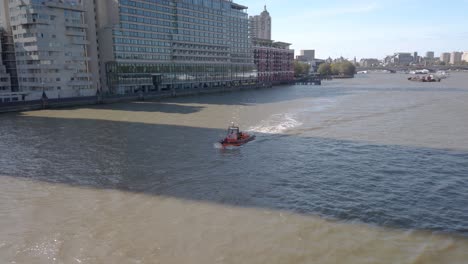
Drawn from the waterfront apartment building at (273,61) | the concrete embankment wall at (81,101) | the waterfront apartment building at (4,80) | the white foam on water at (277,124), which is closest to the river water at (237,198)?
the white foam on water at (277,124)

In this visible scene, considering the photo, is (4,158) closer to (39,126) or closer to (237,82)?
(39,126)

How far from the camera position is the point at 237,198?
17938 mm

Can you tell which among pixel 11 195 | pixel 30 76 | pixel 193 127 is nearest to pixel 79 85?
pixel 30 76

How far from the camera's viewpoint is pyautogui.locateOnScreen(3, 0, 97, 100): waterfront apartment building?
65688 mm

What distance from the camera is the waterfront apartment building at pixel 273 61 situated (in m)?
150

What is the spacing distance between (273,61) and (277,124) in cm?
12258

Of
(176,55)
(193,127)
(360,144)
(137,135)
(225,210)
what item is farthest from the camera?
(176,55)

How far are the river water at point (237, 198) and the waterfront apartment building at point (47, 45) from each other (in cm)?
3623

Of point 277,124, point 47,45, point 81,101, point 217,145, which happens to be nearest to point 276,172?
point 217,145

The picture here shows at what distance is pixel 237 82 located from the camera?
13000cm

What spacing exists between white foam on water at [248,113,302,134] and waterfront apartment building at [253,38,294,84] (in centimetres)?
9654

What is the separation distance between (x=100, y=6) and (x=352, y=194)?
7868cm

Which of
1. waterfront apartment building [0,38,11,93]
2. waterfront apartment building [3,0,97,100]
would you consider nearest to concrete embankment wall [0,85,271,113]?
waterfront apartment building [3,0,97,100]

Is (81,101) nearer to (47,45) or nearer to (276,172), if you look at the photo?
(47,45)
